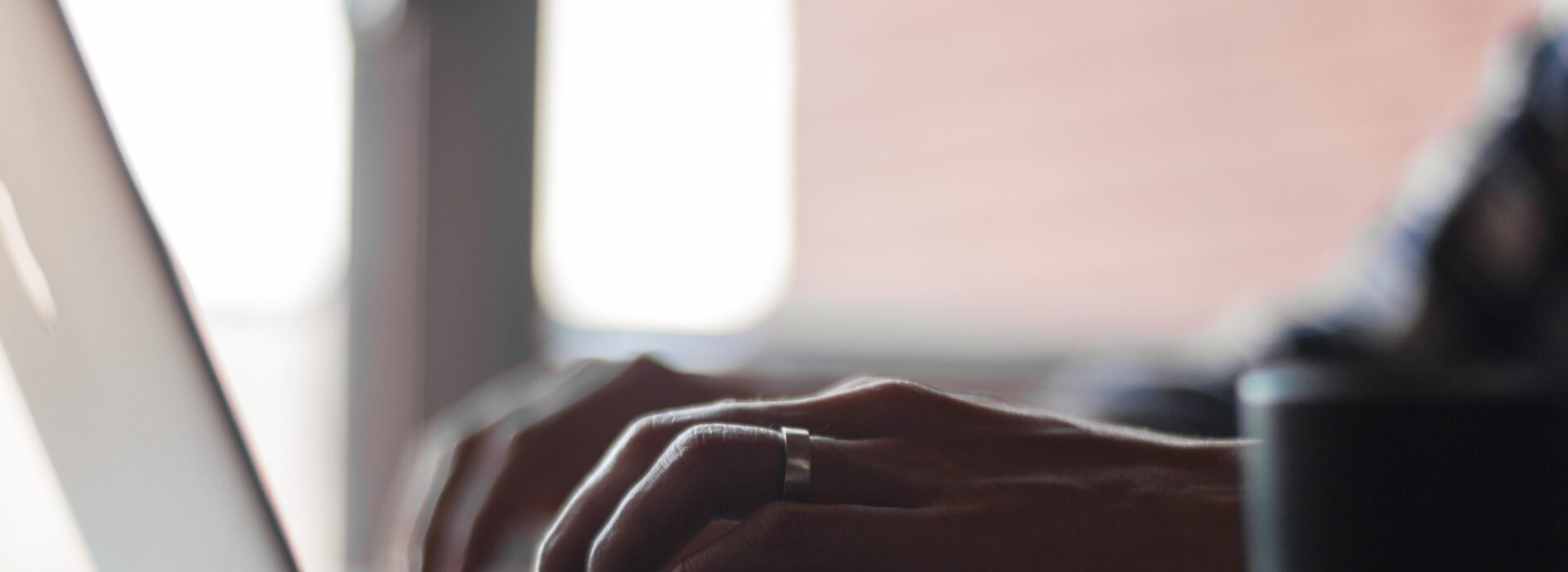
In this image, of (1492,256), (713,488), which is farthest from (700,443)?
(1492,256)

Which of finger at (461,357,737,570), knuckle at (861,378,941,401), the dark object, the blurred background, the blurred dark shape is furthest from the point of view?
the blurred background

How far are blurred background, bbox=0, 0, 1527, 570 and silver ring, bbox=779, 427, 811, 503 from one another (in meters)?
1.39

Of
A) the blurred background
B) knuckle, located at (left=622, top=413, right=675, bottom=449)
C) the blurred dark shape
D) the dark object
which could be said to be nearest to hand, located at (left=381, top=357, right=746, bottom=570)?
knuckle, located at (left=622, top=413, right=675, bottom=449)

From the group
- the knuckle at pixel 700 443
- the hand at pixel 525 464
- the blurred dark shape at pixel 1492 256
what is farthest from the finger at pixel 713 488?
the blurred dark shape at pixel 1492 256

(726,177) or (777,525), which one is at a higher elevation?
(726,177)

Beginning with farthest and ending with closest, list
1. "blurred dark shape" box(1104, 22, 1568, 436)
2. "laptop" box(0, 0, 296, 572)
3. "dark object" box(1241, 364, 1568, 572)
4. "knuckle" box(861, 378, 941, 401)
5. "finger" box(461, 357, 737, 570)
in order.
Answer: "blurred dark shape" box(1104, 22, 1568, 436), "finger" box(461, 357, 737, 570), "knuckle" box(861, 378, 941, 401), "laptop" box(0, 0, 296, 572), "dark object" box(1241, 364, 1568, 572)

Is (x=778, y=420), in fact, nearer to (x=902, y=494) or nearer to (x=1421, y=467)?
(x=902, y=494)

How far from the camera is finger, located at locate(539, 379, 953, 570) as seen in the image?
1.36ft

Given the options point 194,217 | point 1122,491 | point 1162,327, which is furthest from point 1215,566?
point 194,217

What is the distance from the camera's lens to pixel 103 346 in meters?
0.35

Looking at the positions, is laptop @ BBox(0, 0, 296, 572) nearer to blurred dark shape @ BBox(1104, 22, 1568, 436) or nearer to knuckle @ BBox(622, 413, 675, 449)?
knuckle @ BBox(622, 413, 675, 449)

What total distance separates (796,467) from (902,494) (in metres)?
0.04

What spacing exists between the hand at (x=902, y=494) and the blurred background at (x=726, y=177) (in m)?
1.31

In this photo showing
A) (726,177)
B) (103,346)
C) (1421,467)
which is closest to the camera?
A: (1421,467)
